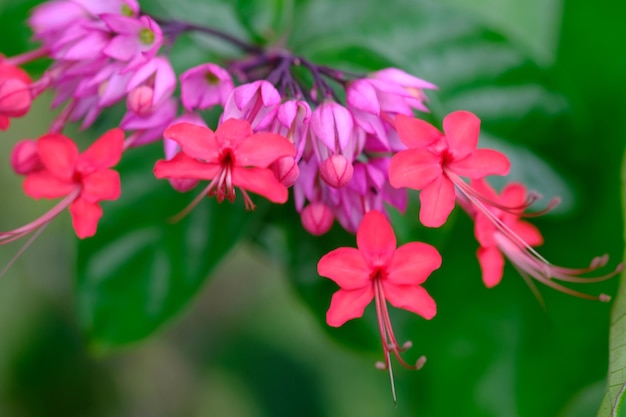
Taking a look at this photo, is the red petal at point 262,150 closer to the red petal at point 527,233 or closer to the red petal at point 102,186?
the red petal at point 102,186

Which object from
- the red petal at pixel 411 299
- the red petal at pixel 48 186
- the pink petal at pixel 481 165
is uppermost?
the pink petal at pixel 481 165

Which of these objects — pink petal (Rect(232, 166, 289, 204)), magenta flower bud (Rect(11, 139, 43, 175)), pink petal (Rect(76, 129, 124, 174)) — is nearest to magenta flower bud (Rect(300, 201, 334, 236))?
pink petal (Rect(232, 166, 289, 204))

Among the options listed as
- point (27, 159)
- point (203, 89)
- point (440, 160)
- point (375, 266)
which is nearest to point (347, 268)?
point (375, 266)

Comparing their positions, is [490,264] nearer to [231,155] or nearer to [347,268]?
[347,268]

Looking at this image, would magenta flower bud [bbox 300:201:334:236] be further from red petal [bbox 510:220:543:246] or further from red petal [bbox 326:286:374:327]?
red petal [bbox 510:220:543:246]

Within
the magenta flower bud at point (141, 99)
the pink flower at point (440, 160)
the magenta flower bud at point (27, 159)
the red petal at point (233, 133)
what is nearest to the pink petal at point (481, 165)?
the pink flower at point (440, 160)
